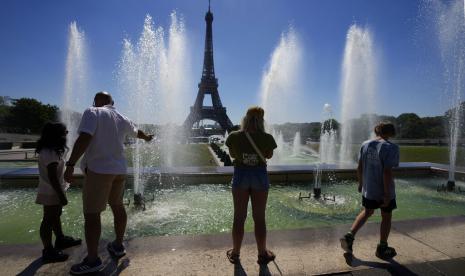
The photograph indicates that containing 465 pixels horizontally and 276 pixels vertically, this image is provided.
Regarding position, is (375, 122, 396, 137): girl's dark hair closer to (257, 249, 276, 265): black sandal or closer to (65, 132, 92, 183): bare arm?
(257, 249, 276, 265): black sandal

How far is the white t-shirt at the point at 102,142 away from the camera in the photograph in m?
3.11

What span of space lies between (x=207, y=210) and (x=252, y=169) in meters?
3.30

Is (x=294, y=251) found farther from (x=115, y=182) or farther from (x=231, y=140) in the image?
(x=115, y=182)

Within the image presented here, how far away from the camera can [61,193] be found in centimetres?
340

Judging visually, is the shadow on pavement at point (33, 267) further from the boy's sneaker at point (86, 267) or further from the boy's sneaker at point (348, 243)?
the boy's sneaker at point (348, 243)

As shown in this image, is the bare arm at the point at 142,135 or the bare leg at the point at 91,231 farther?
the bare arm at the point at 142,135

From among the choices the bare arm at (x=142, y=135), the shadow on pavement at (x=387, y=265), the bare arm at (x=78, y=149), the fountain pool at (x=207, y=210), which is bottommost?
the fountain pool at (x=207, y=210)

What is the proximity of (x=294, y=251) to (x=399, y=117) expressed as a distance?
3596 inches

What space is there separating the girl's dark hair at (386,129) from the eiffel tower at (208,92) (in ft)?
193

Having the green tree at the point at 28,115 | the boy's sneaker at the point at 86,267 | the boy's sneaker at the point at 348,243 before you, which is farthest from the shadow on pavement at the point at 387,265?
the green tree at the point at 28,115

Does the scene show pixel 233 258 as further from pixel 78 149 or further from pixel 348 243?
pixel 78 149

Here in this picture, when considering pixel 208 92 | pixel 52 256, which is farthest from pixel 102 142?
pixel 208 92

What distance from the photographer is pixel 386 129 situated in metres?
3.79

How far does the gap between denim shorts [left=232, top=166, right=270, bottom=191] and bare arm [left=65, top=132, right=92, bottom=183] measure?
5.03 feet
